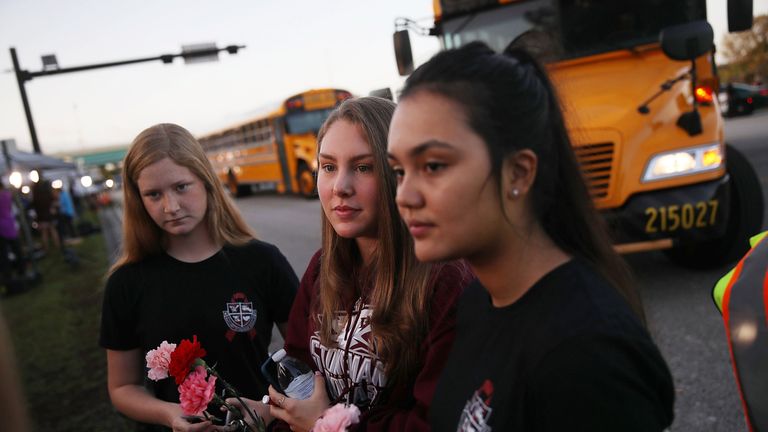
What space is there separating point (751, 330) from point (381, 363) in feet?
2.80

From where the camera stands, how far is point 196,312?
2.09 metres

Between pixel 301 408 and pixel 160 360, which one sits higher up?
pixel 160 360

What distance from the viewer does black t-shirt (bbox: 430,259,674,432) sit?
89cm

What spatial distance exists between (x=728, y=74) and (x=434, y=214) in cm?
5034

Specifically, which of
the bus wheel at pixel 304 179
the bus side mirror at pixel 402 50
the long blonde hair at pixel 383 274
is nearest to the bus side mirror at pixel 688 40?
the bus side mirror at pixel 402 50

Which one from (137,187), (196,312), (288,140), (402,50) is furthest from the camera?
A: (288,140)

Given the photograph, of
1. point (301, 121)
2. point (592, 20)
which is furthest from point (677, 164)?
point (301, 121)

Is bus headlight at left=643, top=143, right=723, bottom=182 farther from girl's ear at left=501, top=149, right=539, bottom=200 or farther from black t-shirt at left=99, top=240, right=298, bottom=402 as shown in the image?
girl's ear at left=501, top=149, right=539, bottom=200

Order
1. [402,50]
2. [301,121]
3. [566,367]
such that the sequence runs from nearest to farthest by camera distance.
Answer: [566,367] → [402,50] → [301,121]

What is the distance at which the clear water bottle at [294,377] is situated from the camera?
151cm

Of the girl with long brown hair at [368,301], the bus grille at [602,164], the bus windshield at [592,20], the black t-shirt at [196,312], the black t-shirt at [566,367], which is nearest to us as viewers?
the black t-shirt at [566,367]

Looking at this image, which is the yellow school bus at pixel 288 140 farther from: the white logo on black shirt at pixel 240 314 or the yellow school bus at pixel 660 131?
the white logo on black shirt at pixel 240 314

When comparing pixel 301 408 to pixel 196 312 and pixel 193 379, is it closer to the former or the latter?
pixel 193 379

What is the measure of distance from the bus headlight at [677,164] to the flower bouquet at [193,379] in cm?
371
